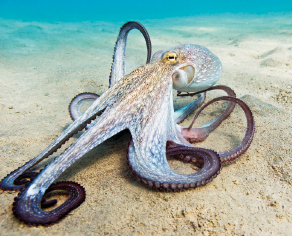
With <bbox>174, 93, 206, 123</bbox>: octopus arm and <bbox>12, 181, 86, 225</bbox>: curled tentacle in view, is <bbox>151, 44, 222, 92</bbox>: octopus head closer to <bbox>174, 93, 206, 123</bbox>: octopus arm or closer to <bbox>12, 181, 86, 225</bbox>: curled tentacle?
<bbox>174, 93, 206, 123</bbox>: octopus arm

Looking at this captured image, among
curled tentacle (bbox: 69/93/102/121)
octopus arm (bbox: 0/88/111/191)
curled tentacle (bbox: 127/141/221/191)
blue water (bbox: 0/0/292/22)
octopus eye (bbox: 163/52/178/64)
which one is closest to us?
curled tentacle (bbox: 127/141/221/191)

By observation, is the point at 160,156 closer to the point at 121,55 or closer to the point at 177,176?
the point at 177,176

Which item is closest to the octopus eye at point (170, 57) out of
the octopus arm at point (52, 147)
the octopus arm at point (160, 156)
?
the octopus arm at point (160, 156)

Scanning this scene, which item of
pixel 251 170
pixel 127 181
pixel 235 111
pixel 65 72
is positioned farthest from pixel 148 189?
pixel 65 72

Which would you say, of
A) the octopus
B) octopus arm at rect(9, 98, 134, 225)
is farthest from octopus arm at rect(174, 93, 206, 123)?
octopus arm at rect(9, 98, 134, 225)

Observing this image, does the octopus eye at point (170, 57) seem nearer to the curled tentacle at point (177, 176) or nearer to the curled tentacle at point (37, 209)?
the curled tentacle at point (177, 176)

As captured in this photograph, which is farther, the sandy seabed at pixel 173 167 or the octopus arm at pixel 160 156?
the octopus arm at pixel 160 156

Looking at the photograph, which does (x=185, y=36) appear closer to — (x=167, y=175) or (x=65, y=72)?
(x=65, y=72)

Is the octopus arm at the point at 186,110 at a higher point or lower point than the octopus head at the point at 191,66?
lower
